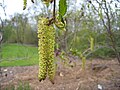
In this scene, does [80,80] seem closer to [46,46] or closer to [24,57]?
[24,57]

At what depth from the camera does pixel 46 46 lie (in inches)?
26.5

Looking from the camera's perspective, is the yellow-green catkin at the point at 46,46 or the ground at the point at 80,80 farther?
the ground at the point at 80,80

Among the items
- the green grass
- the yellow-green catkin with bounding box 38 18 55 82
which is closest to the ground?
the green grass

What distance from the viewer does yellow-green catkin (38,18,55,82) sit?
660 millimetres

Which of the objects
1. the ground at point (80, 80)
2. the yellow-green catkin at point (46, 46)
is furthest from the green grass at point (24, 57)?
the yellow-green catkin at point (46, 46)

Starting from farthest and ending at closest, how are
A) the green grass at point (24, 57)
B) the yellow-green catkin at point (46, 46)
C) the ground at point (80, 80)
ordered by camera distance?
the green grass at point (24, 57) → the ground at point (80, 80) → the yellow-green catkin at point (46, 46)

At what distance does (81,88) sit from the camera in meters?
5.41

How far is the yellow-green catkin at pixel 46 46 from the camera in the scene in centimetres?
66

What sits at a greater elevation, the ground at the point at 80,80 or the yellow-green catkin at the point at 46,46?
the yellow-green catkin at the point at 46,46

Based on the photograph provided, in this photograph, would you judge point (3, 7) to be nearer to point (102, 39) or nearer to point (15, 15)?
point (15, 15)

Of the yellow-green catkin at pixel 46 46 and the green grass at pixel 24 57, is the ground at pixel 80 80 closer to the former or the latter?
the green grass at pixel 24 57

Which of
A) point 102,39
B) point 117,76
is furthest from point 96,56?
point 117,76

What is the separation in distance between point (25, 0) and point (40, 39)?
11 centimetres

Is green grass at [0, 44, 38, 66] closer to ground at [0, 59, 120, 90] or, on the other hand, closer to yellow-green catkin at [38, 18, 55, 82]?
ground at [0, 59, 120, 90]
